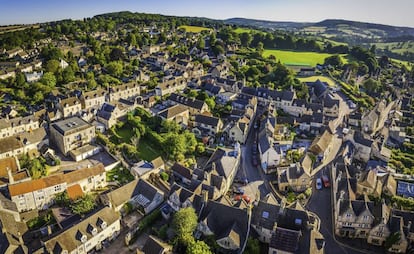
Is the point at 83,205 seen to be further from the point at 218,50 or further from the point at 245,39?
the point at 245,39

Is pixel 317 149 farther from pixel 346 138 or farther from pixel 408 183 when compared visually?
pixel 408 183

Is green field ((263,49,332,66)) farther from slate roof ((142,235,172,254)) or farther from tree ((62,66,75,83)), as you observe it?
slate roof ((142,235,172,254))

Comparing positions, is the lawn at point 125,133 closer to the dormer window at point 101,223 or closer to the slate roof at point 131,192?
the slate roof at point 131,192

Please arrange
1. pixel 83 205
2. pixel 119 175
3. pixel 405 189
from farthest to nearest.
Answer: pixel 119 175 < pixel 405 189 < pixel 83 205

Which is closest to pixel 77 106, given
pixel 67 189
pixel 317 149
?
pixel 67 189

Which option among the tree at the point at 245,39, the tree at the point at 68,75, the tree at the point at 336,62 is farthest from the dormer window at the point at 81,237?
the tree at the point at 245,39

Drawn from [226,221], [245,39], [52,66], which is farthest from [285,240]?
[245,39]
